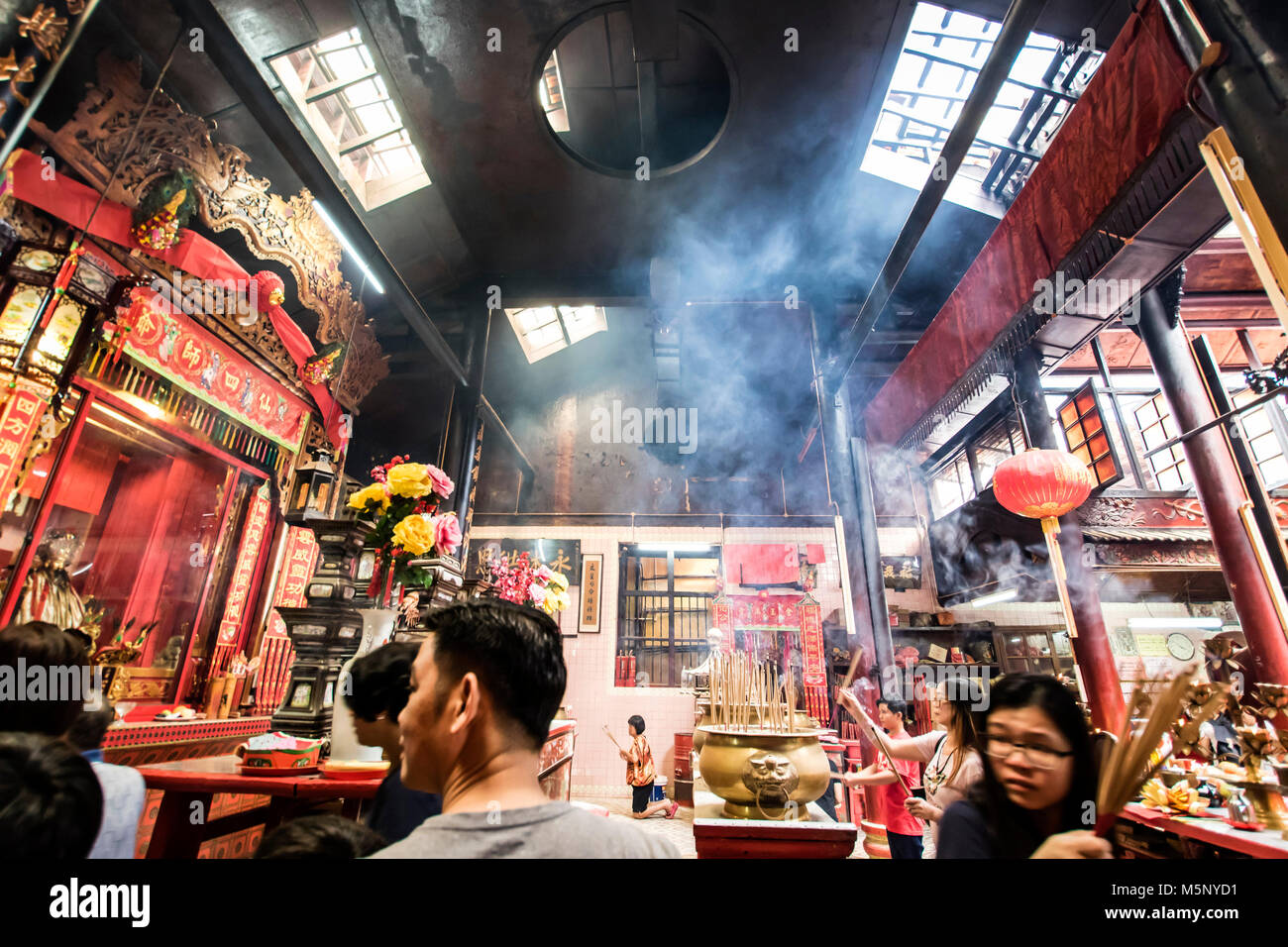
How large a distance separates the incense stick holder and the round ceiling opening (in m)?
4.50

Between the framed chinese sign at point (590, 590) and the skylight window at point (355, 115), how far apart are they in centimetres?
550

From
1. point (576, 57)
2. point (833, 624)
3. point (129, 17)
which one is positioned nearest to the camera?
Result: point (129, 17)

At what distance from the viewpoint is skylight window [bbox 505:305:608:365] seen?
7.46 meters

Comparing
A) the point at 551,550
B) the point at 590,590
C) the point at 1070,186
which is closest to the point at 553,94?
the point at 1070,186

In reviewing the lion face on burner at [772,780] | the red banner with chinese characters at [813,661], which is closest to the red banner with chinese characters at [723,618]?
the red banner with chinese characters at [813,661]

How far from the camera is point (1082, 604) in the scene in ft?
18.3

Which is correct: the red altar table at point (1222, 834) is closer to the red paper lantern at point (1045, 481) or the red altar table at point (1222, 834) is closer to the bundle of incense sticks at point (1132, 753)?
the red paper lantern at point (1045, 481)

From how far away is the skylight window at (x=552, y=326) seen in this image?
7457 millimetres

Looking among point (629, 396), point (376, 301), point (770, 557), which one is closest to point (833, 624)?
point (770, 557)

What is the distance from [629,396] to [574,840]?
28.8 ft

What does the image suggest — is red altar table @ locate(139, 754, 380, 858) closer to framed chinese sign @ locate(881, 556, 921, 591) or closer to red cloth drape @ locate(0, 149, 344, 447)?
red cloth drape @ locate(0, 149, 344, 447)

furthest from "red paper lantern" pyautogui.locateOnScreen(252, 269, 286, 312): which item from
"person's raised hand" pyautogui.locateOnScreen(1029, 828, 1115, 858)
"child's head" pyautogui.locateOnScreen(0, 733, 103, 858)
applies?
"person's raised hand" pyautogui.locateOnScreen(1029, 828, 1115, 858)

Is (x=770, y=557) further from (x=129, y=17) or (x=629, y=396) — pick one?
(x=129, y=17)
